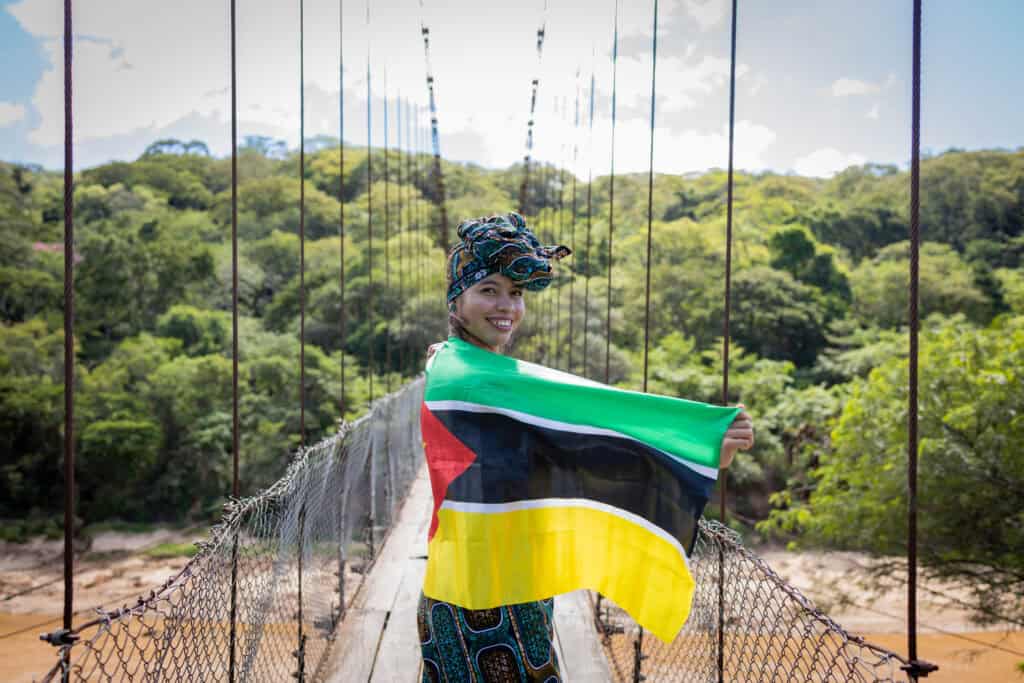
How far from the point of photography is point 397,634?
2.19 metres

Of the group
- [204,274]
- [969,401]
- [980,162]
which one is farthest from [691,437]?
[980,162]

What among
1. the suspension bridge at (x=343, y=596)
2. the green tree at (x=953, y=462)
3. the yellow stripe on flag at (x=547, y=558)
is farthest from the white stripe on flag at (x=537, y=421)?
the green tree at (x=953, y=462)

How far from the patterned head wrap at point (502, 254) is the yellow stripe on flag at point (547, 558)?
32cm

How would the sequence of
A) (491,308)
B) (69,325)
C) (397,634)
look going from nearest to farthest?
1. (69,325)
2. (491,308)
3. (397,634)

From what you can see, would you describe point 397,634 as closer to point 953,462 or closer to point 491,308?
point 491,308

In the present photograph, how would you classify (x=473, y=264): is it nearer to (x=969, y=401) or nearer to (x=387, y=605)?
(x=387, y=605)

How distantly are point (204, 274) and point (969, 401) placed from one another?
1702 cm

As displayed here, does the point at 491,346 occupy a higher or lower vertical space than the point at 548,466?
higher

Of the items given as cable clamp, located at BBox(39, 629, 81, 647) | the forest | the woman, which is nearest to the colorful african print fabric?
the woman

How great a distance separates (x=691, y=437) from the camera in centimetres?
103

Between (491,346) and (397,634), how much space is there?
1.29 m

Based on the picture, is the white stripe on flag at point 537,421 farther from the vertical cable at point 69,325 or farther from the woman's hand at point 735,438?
the vertical cable at point 69,325

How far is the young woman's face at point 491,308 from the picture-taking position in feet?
3.84

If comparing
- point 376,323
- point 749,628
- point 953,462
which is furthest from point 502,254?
point 376,323
